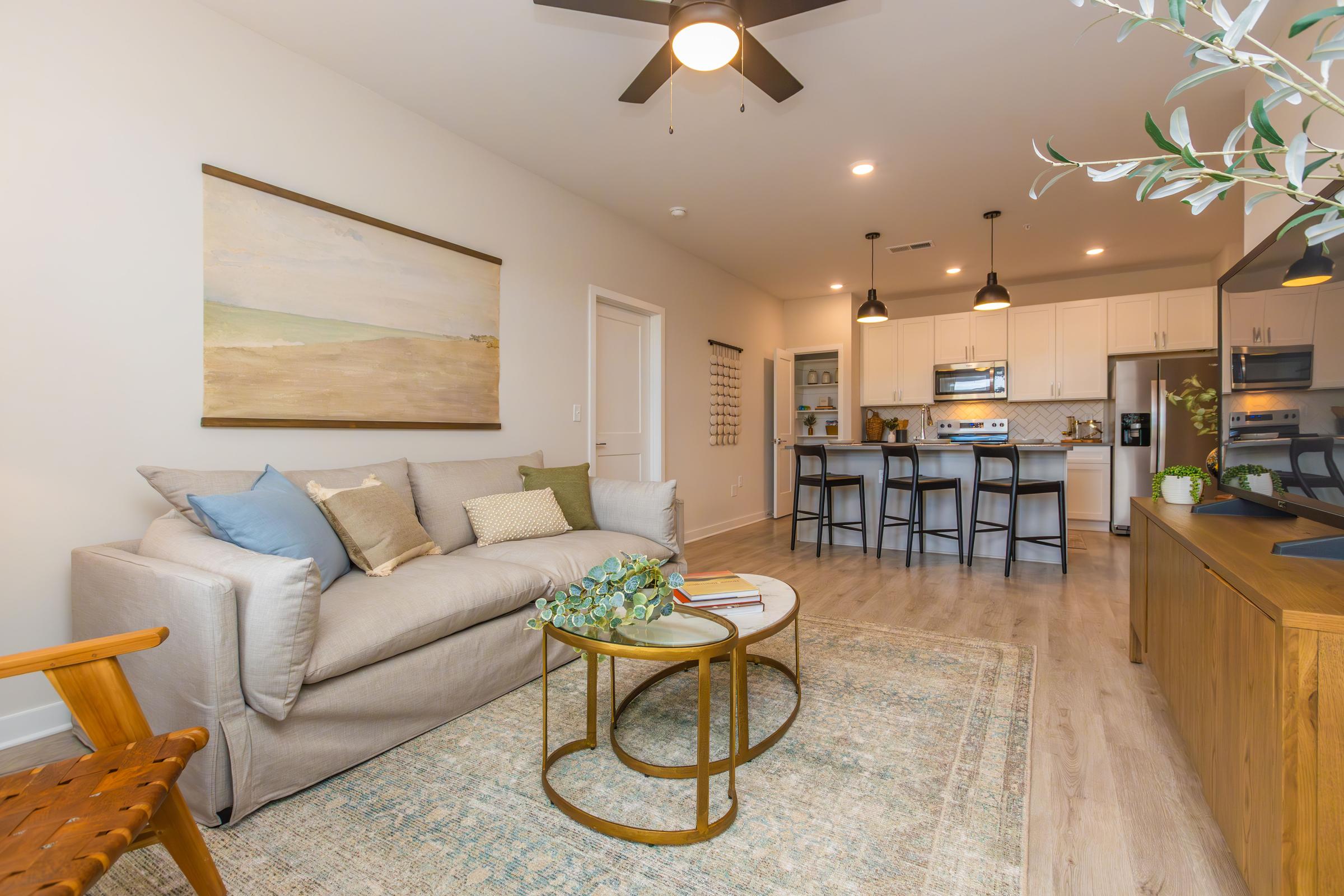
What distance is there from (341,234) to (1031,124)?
3.53m

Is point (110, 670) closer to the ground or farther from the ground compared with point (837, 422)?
closer to the ground

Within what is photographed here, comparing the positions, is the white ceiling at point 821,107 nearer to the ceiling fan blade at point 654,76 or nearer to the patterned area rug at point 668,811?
the ceiling fan blade at point 654,76

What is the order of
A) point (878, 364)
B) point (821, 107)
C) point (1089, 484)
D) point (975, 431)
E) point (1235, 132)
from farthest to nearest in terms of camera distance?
1. point (878, 364)
2. point (975, 431)
3. point (1089, 484)
4. point (821, 107)
5. point (1235, 132)

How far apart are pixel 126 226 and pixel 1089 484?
7.05 metres

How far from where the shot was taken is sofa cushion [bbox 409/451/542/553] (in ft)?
9.27

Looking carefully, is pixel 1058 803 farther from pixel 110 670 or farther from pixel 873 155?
pixel 873 155

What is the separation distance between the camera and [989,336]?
6.62 meters

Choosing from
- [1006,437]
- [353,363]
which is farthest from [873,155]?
[1006,437]

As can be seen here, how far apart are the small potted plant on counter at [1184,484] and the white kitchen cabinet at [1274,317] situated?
57 centimetres

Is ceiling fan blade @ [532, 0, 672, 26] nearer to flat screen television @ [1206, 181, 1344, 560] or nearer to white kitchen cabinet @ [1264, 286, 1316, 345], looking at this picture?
flat screen television @ [1206, 181, 1344, 560]

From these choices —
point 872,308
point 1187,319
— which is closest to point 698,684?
point 872,308

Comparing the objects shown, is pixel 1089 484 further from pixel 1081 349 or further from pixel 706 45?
pixel 706 45

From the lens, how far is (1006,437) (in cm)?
681

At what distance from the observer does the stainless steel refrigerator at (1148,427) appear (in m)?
5.35
